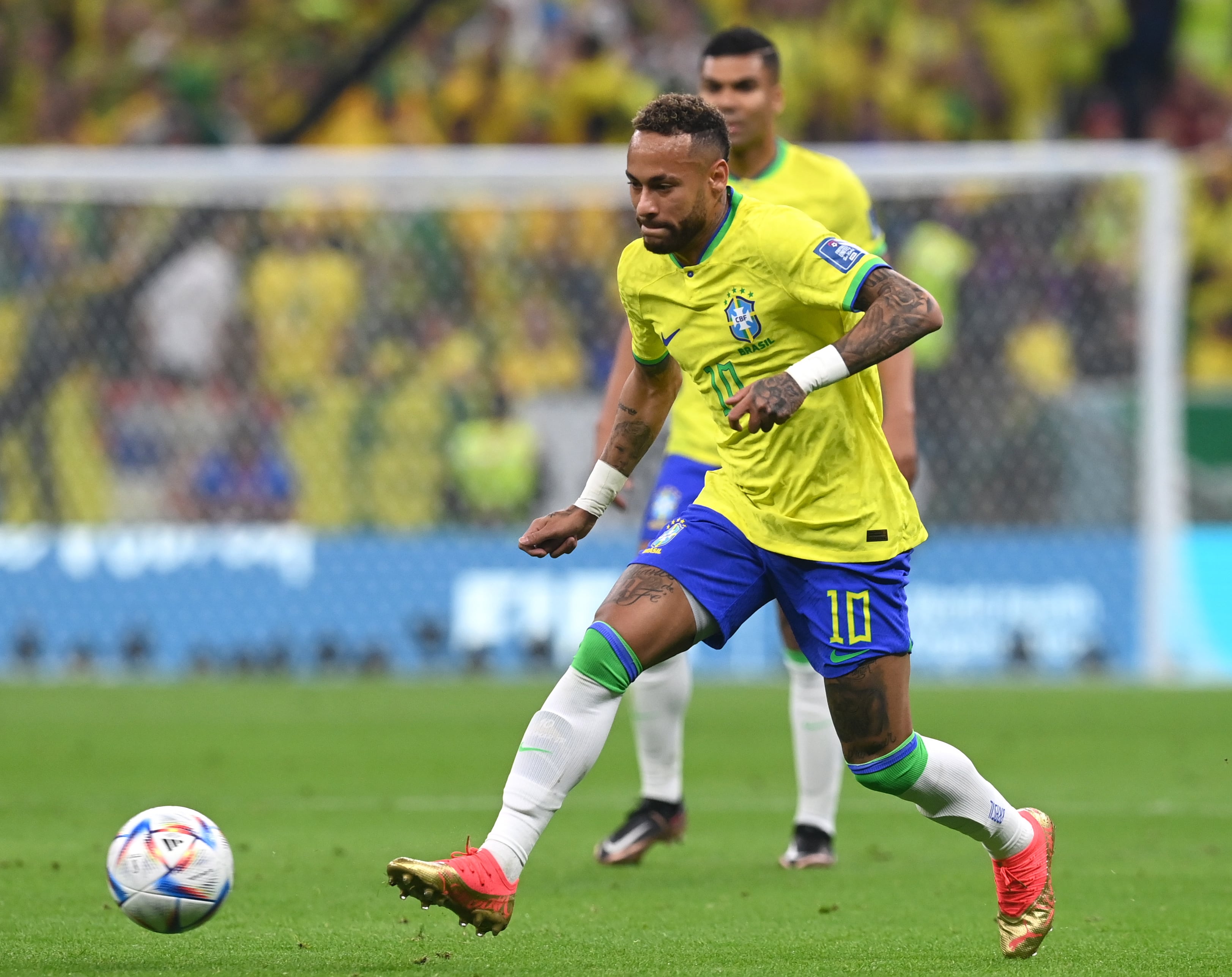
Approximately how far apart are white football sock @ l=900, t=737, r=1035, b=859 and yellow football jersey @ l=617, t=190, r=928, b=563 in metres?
0.55

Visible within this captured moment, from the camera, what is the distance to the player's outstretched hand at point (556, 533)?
496cm

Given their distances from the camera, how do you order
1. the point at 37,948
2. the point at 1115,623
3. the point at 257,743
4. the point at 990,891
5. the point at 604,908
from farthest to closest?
the point at 1115,623 < the point at 257,743 < the point at 990,891 < the point at 604,908 < the point at 37,948

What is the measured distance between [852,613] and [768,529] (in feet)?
0.99

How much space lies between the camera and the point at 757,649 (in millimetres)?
13680

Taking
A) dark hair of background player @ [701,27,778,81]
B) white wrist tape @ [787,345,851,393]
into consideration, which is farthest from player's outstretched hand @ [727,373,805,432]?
dark hair of background player @ [701,27,778,81]

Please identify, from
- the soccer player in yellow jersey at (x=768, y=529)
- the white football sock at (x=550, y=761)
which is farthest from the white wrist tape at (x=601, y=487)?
the white football sock at (x=550, y=761)

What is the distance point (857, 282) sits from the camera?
15.0 feet

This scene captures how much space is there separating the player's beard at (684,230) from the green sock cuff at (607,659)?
0.94 metres

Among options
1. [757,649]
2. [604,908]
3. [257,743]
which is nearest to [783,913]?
[604,908]

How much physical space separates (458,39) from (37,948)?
50.7 feet

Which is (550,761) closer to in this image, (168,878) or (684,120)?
(168,878)

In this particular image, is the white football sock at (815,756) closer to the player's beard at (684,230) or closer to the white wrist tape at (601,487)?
the white wrist tape at (601,487)

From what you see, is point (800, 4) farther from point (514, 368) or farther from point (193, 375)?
point (193, 375)

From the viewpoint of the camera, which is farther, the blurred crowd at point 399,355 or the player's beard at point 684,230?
the blurred crowd at point 399,355
